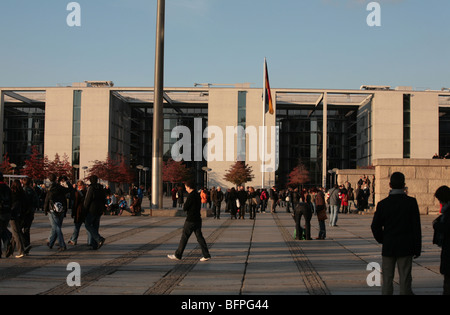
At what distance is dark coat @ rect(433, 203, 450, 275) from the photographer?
6.22 metres

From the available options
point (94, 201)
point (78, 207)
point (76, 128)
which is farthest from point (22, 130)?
point (94, 201)

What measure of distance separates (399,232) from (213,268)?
15.0ft

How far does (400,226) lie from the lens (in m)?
6.12

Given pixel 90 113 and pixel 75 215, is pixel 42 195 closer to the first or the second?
pixel 75 215

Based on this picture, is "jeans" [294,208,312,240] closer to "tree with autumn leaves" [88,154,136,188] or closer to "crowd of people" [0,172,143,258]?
"crowd of people" [0,172,143,258]

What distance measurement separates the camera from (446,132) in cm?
7825

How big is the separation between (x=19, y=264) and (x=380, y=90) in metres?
63.6

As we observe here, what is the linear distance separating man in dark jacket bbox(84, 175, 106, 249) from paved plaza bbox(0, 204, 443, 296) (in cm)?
33

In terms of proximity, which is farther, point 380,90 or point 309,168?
point 309,168

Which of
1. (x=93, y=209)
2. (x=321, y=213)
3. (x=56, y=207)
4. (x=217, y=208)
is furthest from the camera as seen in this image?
(x=217, y=208)

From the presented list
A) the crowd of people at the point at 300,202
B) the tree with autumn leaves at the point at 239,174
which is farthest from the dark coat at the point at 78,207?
the tree with autumn leaves at the point at 239,174

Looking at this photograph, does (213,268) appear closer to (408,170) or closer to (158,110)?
(158,110)

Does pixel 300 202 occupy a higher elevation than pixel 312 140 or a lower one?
lower
